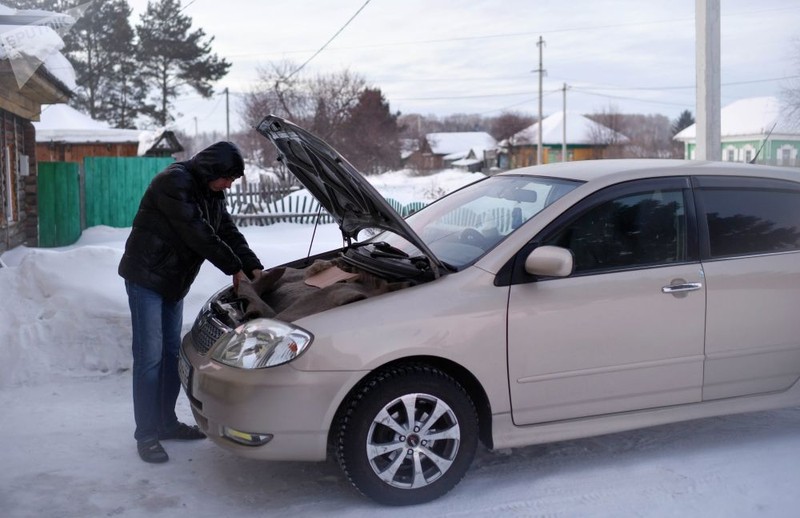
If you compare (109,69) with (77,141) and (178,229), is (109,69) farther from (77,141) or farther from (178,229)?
(178,229)

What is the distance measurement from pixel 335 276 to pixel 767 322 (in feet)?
7.75

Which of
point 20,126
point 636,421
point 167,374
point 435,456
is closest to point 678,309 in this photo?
point 636,421

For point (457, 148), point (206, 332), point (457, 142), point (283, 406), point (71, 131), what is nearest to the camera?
point (283, 406)

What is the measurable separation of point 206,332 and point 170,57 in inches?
1585

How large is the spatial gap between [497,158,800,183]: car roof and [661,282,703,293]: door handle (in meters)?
0.62

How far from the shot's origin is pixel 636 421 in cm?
406

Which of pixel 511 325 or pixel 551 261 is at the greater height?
pixel 551 261

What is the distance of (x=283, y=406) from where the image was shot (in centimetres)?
352

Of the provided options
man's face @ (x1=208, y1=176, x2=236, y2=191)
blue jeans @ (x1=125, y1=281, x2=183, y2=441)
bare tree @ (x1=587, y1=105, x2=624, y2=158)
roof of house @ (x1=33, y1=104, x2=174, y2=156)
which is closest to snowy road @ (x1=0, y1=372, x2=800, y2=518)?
blue jeans @ (x1=125, y1=281, x2=183, y2=441)

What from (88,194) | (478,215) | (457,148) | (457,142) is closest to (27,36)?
(478,215)

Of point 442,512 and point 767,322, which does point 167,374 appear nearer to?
point 442,512

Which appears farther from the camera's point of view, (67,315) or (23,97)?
(23,97)

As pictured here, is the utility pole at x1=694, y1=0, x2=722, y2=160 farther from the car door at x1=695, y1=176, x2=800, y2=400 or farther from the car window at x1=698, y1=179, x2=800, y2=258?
the car door at x1=695, y1=176, x2=800, y2=400

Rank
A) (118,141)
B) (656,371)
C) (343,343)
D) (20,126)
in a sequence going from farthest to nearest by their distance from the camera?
(118,141)
(20,126)
(656,371)
(343,343)
